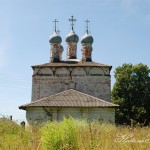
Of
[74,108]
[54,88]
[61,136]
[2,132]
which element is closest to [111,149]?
[61,136]

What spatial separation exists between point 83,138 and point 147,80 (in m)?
30.9

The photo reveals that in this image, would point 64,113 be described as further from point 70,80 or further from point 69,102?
point 70,80

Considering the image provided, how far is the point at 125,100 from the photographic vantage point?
34.9 metres

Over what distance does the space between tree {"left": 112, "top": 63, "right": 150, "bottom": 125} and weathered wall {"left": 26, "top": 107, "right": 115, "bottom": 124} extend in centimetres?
1069

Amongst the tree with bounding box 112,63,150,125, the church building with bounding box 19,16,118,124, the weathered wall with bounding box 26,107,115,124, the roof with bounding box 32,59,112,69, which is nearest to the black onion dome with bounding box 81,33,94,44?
the church building with bounding box 19,16,118,124

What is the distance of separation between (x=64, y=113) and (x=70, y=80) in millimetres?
8037

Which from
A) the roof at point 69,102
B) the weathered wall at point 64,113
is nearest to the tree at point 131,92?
the roof at point 69,102

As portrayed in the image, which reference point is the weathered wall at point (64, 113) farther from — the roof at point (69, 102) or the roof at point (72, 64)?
the roof at point (72, 64)

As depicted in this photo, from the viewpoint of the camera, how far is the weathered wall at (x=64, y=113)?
72.9 feet

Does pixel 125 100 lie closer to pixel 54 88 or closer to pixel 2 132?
pixel 54 88

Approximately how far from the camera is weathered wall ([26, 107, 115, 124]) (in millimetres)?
22234

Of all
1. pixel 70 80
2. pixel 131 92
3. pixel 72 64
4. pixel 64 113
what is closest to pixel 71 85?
pixel 70 80

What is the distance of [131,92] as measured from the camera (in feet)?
116

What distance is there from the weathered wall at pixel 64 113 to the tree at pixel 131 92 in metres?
10.7
